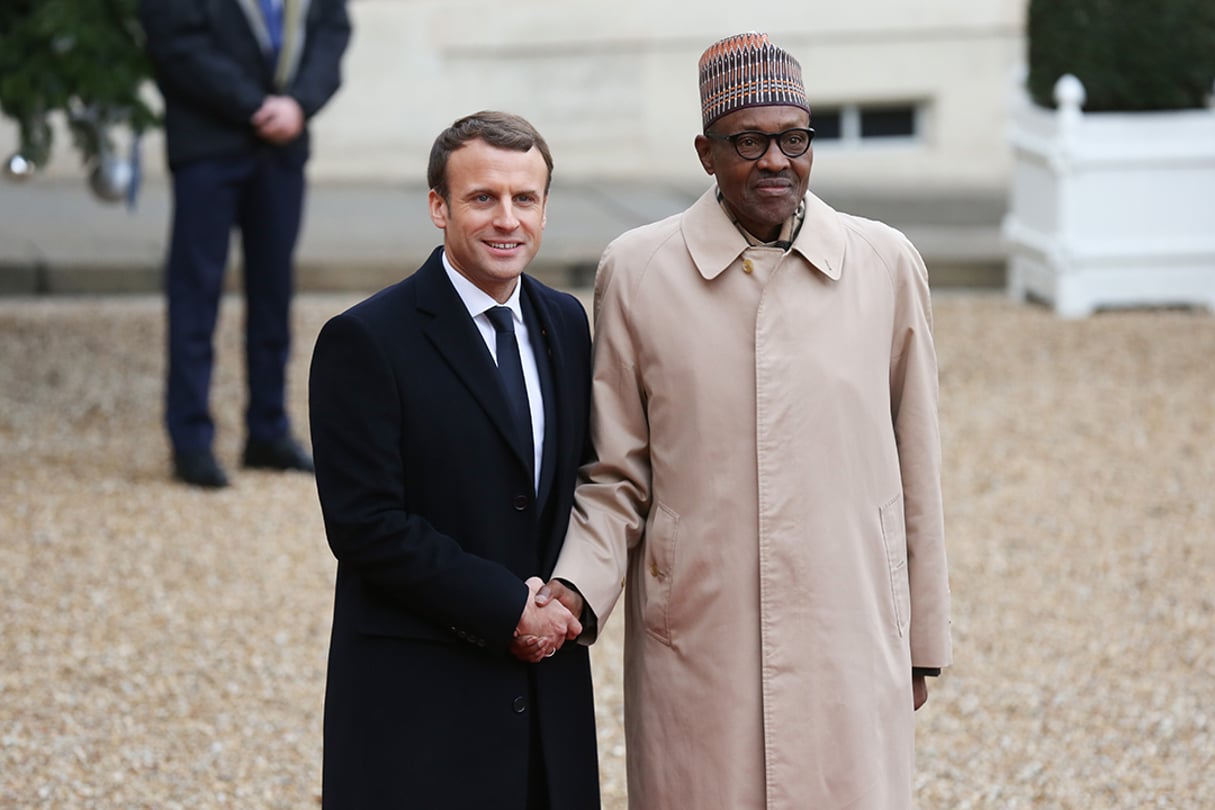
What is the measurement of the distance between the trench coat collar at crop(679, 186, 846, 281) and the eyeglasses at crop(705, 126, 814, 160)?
128 mm

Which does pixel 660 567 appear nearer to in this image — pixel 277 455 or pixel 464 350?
pixel 464 350

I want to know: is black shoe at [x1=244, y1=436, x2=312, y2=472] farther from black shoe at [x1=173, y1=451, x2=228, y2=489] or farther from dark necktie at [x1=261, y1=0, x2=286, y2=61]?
dark necktie at [x1=261, y1=0, x2=286, y2=61]

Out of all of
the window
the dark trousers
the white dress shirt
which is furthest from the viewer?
the window

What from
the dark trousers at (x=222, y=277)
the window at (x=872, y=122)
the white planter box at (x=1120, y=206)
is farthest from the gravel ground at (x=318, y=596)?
the window at (x=872, y=122)

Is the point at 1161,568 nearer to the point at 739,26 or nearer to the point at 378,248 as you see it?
the point at 378,248

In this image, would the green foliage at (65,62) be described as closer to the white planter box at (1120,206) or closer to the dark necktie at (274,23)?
the dark necktie at (274,23)

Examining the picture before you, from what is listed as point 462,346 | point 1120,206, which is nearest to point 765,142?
point 462,346

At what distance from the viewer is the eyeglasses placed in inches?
105

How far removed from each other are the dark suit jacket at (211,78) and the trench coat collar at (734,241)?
12.0ft

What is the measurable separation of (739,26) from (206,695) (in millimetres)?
8455

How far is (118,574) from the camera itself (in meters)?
5.50

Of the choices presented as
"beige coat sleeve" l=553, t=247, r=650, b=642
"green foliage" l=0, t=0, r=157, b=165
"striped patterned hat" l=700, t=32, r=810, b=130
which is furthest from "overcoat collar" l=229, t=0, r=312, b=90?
"striped patterned hat" l=700, t=32, r=810, b=130

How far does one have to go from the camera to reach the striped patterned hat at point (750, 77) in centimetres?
267

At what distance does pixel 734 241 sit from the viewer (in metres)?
2.78
